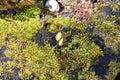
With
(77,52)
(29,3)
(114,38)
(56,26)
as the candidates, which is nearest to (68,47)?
(77,52)

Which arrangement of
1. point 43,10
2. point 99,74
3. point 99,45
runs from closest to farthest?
point 99,74 < point 99,45 < point 43,10

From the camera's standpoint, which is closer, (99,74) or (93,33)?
(99,74)

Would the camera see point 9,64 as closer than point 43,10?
Yes

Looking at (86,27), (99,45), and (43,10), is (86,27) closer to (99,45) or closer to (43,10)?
(99,45)

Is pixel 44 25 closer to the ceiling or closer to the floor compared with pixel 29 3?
closer to the floor

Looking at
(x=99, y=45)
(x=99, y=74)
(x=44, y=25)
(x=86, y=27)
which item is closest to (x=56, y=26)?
(x=44, y=25)

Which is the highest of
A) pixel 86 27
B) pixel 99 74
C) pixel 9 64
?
pixel 86 27

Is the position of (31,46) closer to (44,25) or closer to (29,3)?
(44,25)

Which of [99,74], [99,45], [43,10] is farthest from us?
[43,10]

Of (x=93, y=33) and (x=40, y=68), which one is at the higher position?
(x=93, y=33)
